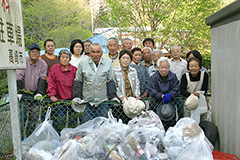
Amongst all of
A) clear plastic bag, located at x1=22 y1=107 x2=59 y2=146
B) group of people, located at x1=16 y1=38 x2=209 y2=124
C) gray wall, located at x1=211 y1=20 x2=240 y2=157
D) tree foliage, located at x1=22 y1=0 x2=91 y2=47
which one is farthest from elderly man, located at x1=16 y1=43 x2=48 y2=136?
tree foliage, located at x1=22 y1=0 x2=91 y2=47

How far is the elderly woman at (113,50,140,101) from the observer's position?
203 inches

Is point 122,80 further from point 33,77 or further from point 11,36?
point 11,36

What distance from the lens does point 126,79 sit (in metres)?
5.22

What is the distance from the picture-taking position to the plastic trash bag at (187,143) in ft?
11.7

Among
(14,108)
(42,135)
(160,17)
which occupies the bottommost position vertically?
(42,135)

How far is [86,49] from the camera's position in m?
6.48

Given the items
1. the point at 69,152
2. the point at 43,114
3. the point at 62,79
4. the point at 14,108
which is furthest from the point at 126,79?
the point at 14,108

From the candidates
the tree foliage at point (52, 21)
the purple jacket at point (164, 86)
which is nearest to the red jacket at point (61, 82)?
the purple jacket at point (164, 86)

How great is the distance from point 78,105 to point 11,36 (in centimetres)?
181

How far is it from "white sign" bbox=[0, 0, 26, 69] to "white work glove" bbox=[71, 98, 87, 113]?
1285 mm

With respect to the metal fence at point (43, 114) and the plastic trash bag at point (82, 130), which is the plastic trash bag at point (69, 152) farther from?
the metal fence at point (43, 114)

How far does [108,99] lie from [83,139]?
1079 mm

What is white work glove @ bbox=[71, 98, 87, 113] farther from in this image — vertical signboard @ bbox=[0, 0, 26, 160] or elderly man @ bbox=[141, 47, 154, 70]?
elderly man @ bbox=[141, 47, 154, 70]

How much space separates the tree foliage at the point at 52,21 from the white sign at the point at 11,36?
1799cm
